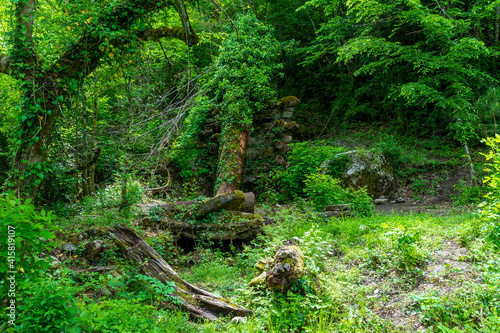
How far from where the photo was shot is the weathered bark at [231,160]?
8.27 m

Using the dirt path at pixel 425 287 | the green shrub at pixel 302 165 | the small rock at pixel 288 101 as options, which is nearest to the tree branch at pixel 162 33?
the dirt path at pixel 425 287

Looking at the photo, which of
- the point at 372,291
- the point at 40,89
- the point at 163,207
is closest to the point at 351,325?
the point at 372,291

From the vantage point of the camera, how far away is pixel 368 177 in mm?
9430

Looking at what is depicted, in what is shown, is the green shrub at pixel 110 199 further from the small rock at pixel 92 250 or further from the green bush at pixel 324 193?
the green bush at pixel 324 193

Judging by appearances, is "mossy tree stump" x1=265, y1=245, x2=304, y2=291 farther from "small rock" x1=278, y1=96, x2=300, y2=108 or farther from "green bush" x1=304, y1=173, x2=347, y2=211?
"small rock" x1=278, y1=96, x2=300, y2=108

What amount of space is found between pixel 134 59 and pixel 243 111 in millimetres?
4715

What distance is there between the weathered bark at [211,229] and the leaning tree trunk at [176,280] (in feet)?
4.81

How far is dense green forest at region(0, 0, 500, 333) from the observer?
9.71 feet

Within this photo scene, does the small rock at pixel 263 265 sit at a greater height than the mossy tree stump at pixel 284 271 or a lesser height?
lesser

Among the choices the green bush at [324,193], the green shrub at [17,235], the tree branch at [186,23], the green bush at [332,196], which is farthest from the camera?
the green bush at [324,193]

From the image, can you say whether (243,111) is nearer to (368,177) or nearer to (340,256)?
(368,177)

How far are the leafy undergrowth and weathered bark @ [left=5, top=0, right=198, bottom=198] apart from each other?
1.31m

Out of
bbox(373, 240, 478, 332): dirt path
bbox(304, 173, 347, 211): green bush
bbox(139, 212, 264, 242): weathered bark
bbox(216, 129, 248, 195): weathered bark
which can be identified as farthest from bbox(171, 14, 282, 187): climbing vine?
bbox(373, 240, 478, 332): dirt path

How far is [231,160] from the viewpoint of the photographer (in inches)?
344
